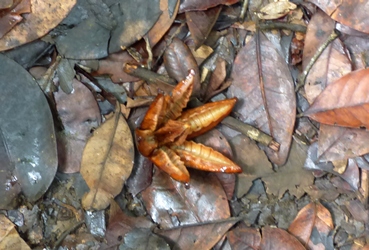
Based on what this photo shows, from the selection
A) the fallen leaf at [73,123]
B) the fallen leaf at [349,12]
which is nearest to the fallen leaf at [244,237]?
the fallen leaf at [73,123]

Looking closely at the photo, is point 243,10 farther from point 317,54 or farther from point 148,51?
point 148,51

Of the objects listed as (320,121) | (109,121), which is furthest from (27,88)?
(320,121)

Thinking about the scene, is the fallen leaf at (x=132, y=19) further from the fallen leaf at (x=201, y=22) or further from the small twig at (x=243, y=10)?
the small twig at (x=243, y=10)

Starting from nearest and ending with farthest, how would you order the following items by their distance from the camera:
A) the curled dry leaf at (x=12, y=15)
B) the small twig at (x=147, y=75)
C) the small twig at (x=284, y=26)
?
the curled dry leaf at (x=12, y=15) < the small twig at (x=147, y=75) < the small twig at (x=284, y=26)

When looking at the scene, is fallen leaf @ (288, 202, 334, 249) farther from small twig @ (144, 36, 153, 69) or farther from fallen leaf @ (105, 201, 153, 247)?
small twig @ (144, 36, 153, 69)

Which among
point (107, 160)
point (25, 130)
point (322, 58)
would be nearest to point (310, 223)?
point (322, 58)

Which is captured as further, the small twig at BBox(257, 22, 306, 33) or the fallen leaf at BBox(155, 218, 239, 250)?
the small twig at BBox(257, 22, 306, 33)

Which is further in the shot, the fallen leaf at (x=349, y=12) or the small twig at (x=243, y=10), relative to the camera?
the small twig at (x=243, y=10)

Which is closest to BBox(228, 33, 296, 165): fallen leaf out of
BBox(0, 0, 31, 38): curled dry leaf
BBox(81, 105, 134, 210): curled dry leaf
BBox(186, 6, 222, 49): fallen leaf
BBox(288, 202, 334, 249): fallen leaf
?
BBox(186, 6, 222, 49): fallen leaf
